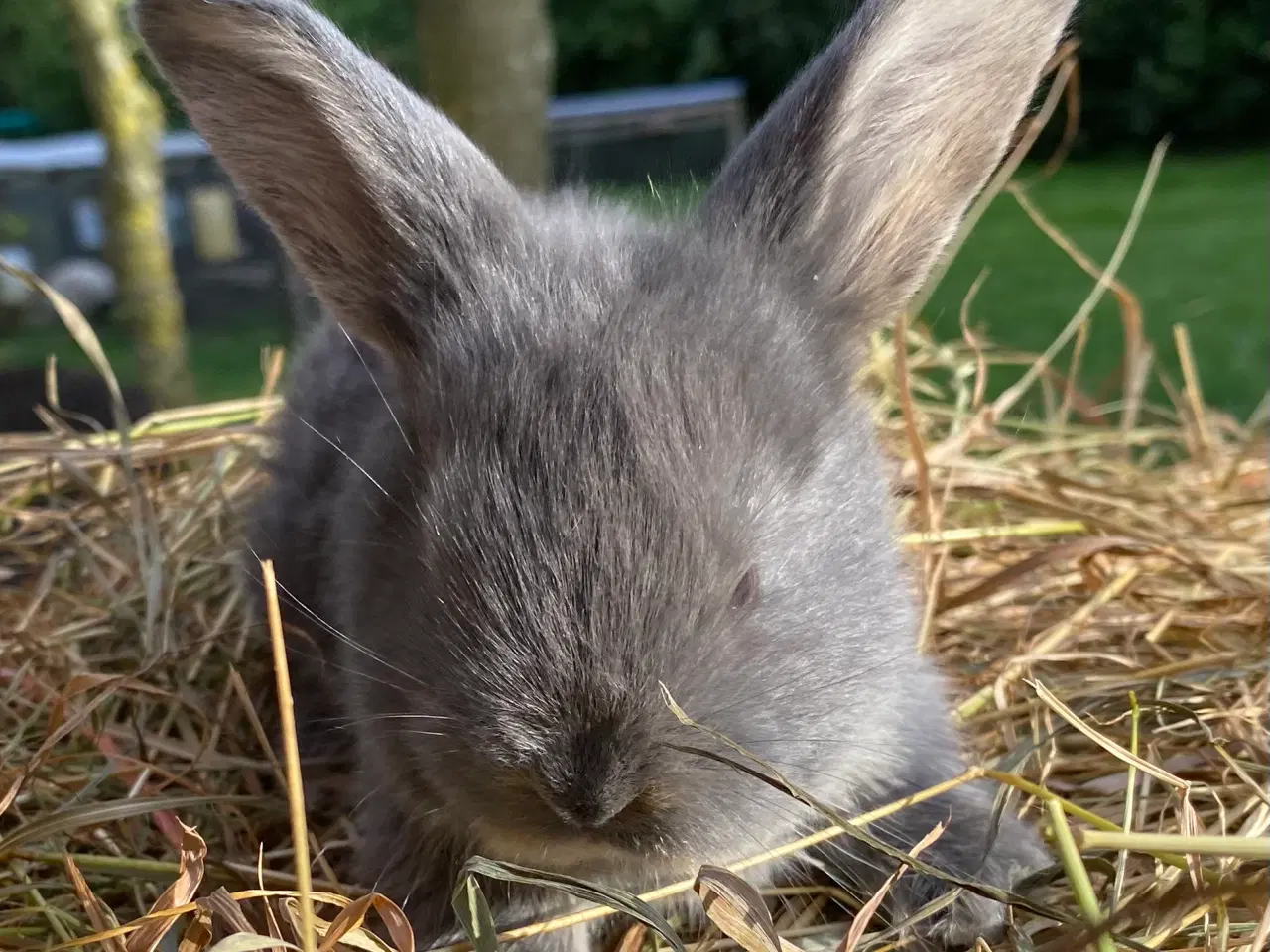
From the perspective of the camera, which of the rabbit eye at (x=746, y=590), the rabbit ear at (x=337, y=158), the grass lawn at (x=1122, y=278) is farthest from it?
the grass lawn at (x=1122, y=278)

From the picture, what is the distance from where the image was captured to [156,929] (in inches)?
50.8

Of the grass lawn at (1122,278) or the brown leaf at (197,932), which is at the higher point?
the brown leaf at (197,932)

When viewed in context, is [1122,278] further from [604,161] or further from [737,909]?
[737,909]

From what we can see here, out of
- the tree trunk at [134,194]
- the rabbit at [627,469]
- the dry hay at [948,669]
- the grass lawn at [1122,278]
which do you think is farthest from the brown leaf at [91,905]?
the grass lawn at [1122,278]

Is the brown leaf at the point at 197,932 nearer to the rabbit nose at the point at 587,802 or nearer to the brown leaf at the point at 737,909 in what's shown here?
the rabbit nose at the point at 587,802

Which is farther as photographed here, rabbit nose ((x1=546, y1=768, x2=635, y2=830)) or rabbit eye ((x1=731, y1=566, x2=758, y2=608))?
rabbit eye ((x1=731, y1=566, x2=758, y2=608))

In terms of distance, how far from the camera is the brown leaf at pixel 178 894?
128 centimetres

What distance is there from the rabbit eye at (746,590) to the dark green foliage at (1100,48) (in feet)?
24.5

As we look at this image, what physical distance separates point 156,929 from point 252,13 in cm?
113

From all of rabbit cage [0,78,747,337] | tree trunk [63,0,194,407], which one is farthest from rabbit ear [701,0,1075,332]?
rabbit cage [0,78,747,337]

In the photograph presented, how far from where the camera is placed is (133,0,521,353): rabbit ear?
1.49 m

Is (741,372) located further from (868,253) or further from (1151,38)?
(1151,38)

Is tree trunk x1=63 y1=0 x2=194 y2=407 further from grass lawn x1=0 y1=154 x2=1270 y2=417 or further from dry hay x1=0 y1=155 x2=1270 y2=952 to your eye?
dry hay x1=0 y1=155 x2=1270 y2=952

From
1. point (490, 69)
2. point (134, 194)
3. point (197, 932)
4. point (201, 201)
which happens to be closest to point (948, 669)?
point (197, 932)
